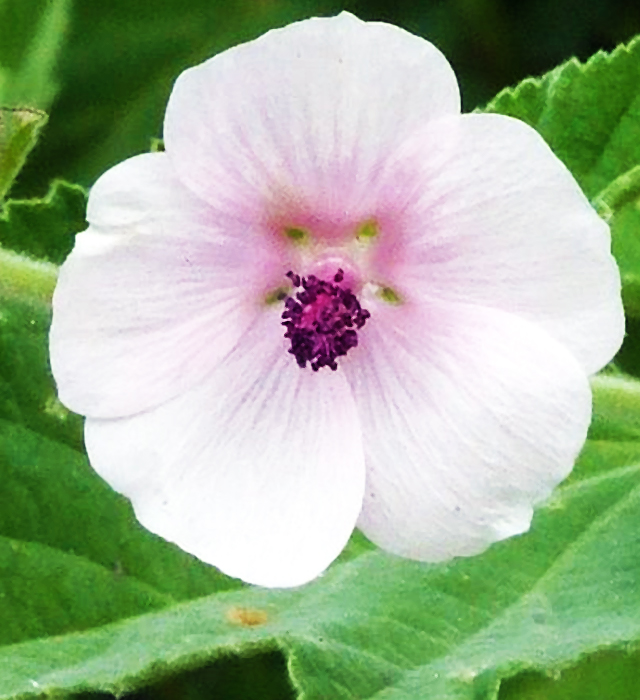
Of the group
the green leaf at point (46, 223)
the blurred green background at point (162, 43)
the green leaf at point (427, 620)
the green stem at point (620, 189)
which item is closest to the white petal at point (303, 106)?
the green stem at point (620, 189)

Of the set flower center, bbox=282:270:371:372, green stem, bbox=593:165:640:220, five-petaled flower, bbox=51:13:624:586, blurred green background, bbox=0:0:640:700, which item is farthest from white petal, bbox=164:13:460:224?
blurred green background, bbox=0:0:640:700

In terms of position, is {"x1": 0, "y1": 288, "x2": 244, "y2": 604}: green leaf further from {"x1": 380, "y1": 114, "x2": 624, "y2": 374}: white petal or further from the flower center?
{"x1": 380, "y1": 114, "x2": 624, "y2": 374}: white petal

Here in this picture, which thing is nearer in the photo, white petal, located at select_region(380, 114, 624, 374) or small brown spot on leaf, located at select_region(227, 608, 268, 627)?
white petal, located at select_region(380, 114, 624, 374)

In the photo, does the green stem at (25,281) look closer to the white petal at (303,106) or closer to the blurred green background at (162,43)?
the white petal at (303,106)

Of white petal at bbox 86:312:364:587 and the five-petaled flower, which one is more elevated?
the five-petaled flower

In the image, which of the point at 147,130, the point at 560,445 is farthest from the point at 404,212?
the point at 147,130

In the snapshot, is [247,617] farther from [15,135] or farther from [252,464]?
[15,135]

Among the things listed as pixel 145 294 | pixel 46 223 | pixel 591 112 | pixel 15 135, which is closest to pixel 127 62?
pixel 46 223
